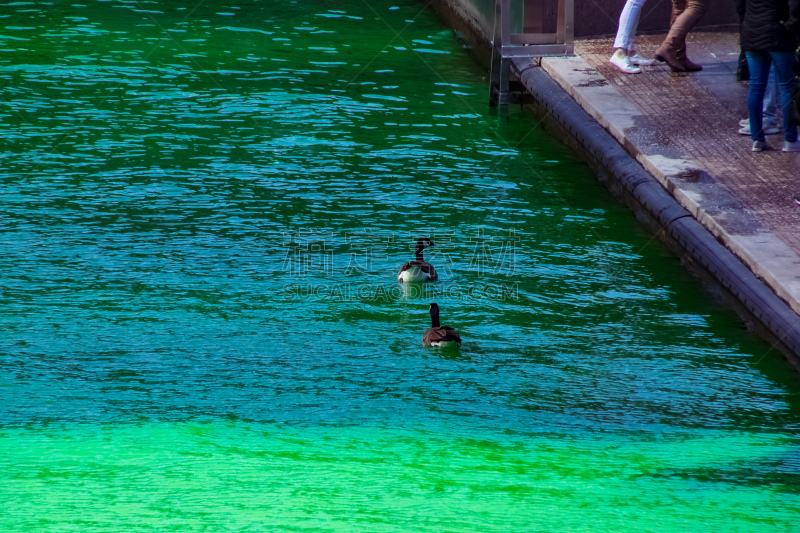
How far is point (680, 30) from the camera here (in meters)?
11.9

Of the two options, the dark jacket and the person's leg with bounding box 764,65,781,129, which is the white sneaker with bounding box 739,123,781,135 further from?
the dark jacket

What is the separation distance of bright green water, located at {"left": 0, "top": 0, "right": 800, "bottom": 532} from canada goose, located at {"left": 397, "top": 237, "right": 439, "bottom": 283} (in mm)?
101

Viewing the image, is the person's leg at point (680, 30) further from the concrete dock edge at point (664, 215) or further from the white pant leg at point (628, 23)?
the concrete dock edge at point (664, 215)

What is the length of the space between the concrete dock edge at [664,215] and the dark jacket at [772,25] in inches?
60.8

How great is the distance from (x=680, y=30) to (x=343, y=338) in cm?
674

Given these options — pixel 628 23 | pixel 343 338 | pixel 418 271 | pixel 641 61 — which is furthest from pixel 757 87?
pixel 343 338

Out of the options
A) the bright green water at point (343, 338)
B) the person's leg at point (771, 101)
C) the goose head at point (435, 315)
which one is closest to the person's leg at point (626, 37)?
the bright green water at point (343, 338)

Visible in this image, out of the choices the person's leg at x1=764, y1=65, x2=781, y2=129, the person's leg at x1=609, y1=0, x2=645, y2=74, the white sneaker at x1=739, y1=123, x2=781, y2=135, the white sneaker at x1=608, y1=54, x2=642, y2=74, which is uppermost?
the person's leg at x1=609, y1=0, x2=645, y2=74

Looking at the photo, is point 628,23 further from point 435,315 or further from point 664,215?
point 435,315

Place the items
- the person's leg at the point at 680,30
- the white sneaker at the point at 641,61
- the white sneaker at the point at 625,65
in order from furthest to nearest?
the white sneaker at the point at 641,61 → the white sneaker at the point at 625,65 → the person's leg at the point at 680,30

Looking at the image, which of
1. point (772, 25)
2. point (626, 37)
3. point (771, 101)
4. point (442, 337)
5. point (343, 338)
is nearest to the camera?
point (442, 337)

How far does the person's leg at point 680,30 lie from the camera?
38.9 ft

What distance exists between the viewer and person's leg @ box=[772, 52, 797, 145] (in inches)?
367

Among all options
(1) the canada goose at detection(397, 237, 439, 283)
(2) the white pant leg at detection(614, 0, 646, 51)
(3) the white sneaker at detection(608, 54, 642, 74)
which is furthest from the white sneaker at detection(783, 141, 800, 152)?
(1) the canada goose at detection(397, 237, 439, 283)
